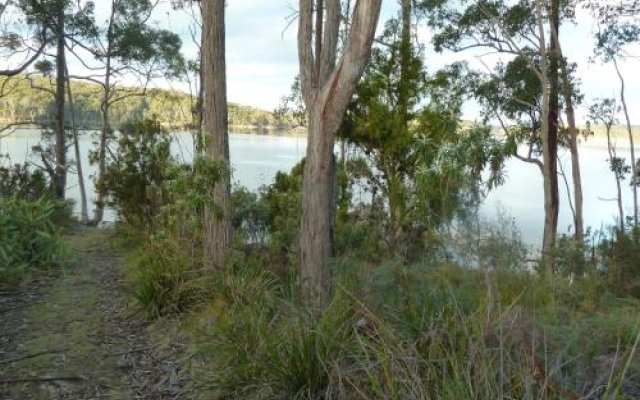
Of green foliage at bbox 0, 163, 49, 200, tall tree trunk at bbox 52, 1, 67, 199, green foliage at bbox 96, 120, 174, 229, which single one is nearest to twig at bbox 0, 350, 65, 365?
green foliage at bbox 96, 120, 174, 229

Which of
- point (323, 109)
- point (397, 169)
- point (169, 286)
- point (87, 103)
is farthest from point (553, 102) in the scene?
point (87, 103)

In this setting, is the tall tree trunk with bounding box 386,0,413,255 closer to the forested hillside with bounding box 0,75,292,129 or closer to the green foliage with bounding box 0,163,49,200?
the green foliage with bounding box 0,163,49,200

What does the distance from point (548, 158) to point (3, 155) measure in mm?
13722

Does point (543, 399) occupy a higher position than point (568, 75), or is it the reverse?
point (568, 75)

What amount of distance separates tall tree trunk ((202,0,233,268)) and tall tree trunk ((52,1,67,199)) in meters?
12.9

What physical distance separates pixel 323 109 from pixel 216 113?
74.6 inches

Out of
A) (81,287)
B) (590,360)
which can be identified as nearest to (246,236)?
(81,287)

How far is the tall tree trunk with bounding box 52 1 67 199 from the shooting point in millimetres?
18812

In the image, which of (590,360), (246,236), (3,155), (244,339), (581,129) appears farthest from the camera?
(581,129)

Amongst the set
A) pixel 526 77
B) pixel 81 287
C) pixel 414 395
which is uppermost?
pixel 526 77

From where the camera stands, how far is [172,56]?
23922 millimetres

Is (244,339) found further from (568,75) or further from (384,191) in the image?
(568,75)

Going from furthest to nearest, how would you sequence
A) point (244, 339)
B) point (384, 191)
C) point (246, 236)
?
1. point (384, 191)
2. point (246, 236)
3. point (244, 339)

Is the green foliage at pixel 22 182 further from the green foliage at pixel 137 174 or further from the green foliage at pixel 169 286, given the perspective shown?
the green foliage at pixel 169 286
